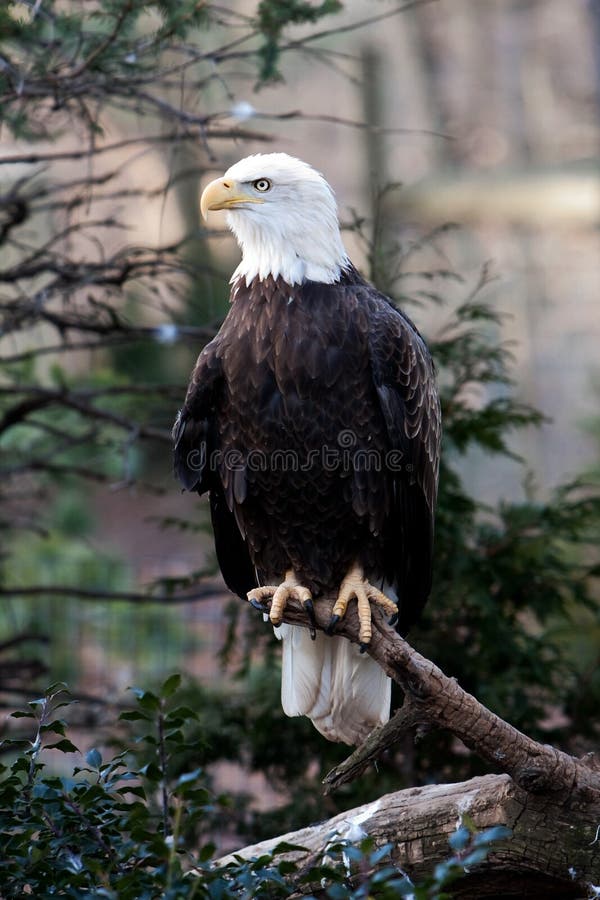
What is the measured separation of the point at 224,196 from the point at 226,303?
1866mm

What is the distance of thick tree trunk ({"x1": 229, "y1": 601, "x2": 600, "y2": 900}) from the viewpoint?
2.50 metres

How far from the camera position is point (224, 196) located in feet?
9.89

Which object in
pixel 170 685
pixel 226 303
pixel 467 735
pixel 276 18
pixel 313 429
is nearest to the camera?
pixel 170 685

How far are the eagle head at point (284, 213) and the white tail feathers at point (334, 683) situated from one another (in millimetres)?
1062

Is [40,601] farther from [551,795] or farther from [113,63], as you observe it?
[551,795]

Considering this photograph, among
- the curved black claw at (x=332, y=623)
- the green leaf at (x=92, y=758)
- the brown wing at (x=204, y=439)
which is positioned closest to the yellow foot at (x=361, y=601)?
the curved black claw at (x=332, y=623)

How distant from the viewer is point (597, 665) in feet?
13.7

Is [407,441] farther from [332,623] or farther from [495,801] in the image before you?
[495,801]

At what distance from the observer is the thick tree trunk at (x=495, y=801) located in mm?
2500

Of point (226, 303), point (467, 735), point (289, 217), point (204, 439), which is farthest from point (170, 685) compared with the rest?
point (226, 303)

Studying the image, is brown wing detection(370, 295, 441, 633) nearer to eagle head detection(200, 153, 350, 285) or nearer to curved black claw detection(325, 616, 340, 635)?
eagle head detection(200, 153, 350, 285)

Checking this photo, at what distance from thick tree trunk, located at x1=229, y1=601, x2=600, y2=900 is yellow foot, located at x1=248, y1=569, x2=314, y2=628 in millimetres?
338

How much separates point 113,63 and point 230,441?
1.23 metres

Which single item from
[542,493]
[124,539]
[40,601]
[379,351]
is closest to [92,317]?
[379,351]
